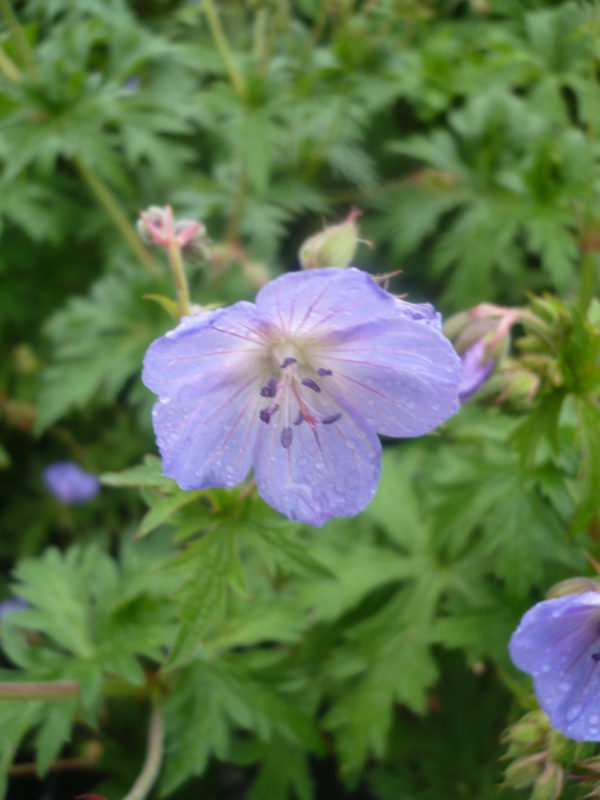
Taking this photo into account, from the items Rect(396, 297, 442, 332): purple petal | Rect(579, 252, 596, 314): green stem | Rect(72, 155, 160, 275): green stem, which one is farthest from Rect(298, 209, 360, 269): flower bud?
Rect(72, 155, 160, 275): green stem

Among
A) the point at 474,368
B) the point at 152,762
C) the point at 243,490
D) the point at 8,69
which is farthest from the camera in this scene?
the point at 8,69

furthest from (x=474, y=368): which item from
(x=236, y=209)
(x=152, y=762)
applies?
(x=236, y=209)

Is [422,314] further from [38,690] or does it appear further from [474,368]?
[38,690]

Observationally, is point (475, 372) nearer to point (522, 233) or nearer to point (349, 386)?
point (349, 386)

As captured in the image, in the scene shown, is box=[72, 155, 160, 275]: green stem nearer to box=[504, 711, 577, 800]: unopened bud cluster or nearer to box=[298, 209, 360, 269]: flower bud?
box=[298, 209, 360, 269]: flower bud

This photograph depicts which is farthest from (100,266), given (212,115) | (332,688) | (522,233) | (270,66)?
(332,688)

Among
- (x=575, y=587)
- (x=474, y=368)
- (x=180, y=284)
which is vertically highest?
(x=180, y=284)

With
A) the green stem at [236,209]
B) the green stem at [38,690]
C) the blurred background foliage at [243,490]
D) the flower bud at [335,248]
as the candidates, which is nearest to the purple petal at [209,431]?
the blurred background foliage at [243,490]
